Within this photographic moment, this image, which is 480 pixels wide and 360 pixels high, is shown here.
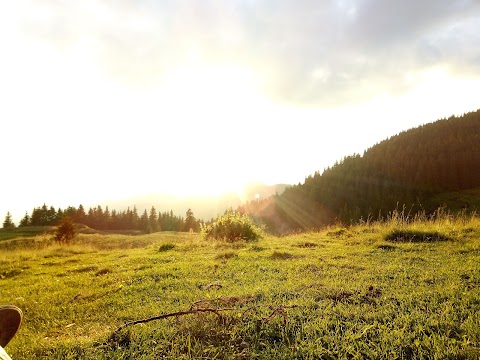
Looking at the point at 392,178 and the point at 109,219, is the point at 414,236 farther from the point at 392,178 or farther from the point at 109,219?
the point at 109,219

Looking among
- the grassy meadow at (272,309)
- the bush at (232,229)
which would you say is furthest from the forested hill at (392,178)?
the grassy meadow at (272,309)

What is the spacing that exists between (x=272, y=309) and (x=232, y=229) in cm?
1290

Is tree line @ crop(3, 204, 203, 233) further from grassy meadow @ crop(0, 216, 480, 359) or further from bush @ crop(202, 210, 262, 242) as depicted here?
grassy meadow @ crop(0, 216, 480, 359)

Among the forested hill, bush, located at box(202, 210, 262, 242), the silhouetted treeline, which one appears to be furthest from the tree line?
bush, located at box(202, 210, 262, 242)

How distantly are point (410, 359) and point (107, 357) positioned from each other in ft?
9.79

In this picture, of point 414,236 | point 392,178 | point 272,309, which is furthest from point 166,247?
point 392,178

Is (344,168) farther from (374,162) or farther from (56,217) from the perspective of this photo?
(56,217)

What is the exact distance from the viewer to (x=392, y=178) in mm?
73562

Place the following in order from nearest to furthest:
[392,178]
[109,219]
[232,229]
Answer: [232,229] < [392,178] < [109,219]

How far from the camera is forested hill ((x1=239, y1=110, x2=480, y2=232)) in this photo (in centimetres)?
6619

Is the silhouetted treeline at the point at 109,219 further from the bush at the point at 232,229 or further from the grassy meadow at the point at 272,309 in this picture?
the grassy meadow at the point at 272,309

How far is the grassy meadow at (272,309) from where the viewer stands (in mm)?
3107

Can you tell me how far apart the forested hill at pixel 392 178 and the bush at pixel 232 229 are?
147 ft

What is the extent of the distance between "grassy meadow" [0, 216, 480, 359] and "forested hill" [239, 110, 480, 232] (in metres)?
53.9
